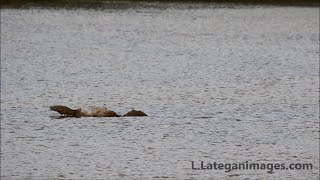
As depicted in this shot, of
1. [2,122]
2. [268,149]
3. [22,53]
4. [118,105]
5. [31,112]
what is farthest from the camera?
[22,53]

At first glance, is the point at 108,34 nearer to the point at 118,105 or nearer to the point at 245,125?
the point at 118,105

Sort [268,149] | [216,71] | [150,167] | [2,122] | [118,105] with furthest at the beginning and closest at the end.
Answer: [216,71] < [118,105] < [2,122] < [268,149] < [150,167]

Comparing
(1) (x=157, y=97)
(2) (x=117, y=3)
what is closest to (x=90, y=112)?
(1) (x=157, y=97)

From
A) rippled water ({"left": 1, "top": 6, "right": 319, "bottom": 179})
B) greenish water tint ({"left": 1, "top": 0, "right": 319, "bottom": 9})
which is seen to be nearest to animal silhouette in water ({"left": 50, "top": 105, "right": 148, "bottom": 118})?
rippled water ({"left": 1, "top": 6, "right": 319, "bottom": 179})

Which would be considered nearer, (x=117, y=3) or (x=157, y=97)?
(x=157, y=97)

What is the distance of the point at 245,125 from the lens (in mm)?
4508

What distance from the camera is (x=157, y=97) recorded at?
529cm

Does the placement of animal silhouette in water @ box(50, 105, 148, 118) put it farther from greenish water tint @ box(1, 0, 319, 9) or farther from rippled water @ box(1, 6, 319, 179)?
greenish water tint @ box(1, 0, 319, 9)

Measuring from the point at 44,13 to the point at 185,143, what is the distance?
724 centimetres

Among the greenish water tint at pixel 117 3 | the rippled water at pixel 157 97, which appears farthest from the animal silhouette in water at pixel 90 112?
the greenish water tint at pixel 117 3

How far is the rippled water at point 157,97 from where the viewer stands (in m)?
3.73

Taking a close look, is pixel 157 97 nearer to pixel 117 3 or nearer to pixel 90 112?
pixel 90 112

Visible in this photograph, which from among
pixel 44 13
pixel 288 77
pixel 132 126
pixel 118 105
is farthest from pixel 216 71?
pixel 44 13

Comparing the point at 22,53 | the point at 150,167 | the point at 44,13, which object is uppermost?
the point at 44,13
